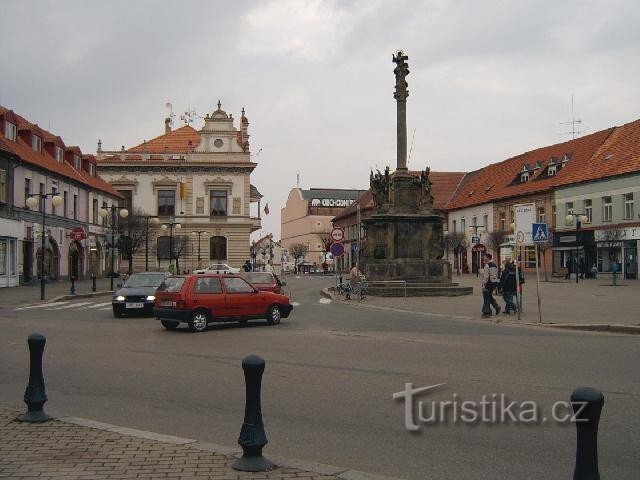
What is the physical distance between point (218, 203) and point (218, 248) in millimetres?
4636

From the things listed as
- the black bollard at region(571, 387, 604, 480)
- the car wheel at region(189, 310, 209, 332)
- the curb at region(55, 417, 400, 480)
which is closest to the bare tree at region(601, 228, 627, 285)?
the car wheel at region(189, 310, 209, 332)

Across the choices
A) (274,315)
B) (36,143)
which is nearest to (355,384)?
(274,315)

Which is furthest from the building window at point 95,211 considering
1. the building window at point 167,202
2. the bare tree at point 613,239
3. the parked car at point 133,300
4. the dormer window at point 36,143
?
the bare tree at point 613,239

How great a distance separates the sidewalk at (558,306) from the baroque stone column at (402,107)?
730 cm

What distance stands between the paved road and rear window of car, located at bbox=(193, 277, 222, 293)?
1087mm

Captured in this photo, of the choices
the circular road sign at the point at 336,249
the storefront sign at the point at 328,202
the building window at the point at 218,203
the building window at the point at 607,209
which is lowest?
the circular road sign at the point at 336,249

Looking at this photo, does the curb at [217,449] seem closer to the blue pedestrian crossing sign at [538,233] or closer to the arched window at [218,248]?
the blue pedestrian crossing sign at [538,233]

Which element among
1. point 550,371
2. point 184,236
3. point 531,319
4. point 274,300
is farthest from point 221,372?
point 184,236

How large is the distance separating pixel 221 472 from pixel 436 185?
80184 millimetres

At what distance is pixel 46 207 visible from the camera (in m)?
46.5

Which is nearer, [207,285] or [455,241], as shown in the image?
[207,285]

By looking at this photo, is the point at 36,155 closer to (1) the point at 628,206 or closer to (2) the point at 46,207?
(2) the point at 46,207

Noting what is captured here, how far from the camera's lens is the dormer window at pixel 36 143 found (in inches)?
1862

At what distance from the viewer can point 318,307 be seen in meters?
27.0
